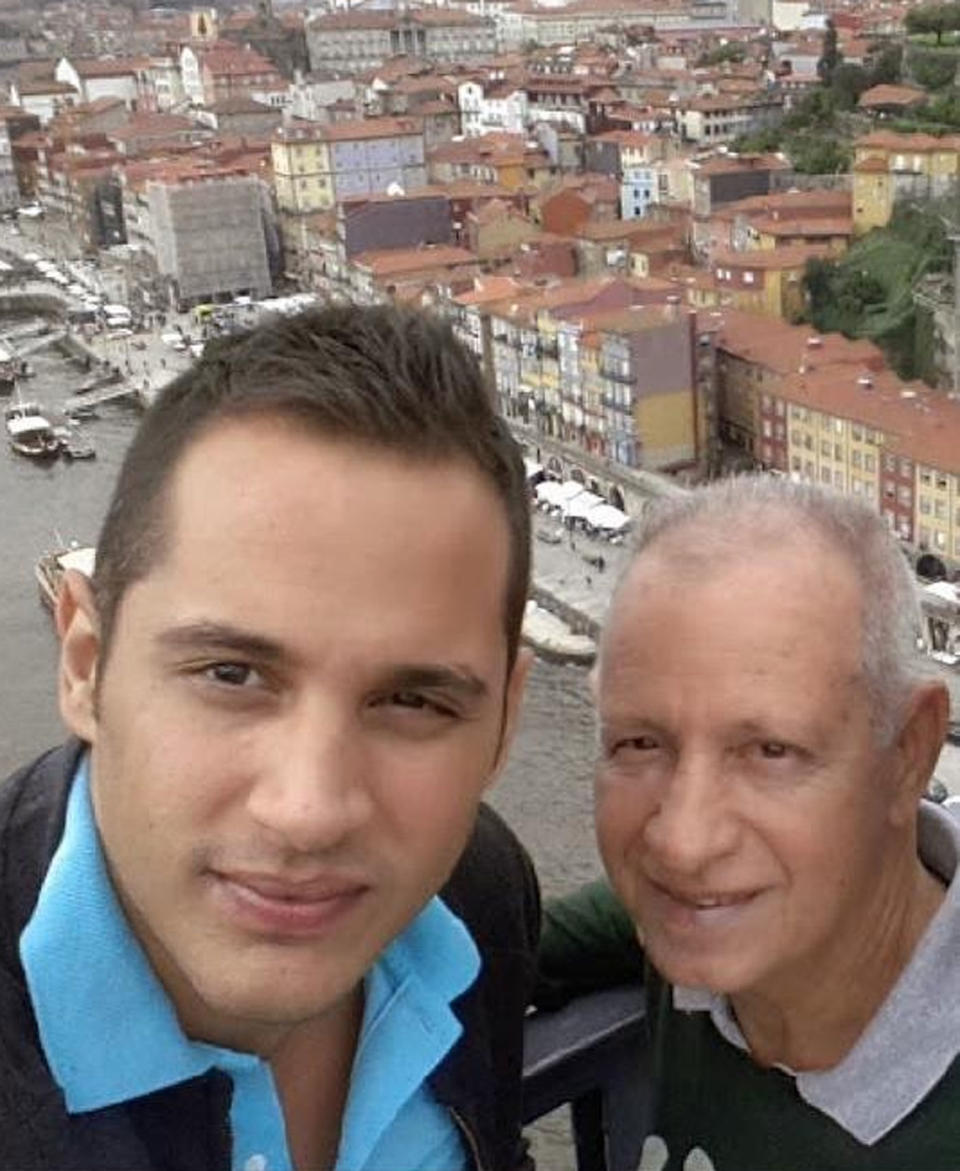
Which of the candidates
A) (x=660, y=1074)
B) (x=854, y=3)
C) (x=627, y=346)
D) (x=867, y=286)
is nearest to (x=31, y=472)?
(x=627, y=346)

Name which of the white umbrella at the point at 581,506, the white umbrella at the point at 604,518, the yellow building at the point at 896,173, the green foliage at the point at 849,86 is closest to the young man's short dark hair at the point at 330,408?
the white umbrella at the point at 604,518

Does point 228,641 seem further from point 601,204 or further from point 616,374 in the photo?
point 601,204

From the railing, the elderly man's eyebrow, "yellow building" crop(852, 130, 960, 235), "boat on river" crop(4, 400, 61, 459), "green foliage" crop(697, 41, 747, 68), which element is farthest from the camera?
"green foliage" crop(697, 41, 747, 68)

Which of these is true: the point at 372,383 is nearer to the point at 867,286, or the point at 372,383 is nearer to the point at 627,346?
the point at 627,346

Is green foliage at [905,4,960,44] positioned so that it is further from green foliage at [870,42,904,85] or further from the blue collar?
the blue collar

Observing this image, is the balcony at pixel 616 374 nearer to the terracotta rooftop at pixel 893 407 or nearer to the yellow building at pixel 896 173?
the terracotta rooftop at pixel 893 407

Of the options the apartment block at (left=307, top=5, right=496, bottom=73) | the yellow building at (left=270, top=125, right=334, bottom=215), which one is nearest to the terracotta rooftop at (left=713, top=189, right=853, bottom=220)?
the yellow building at (left=270, top=125, right=334, bottom=215)
